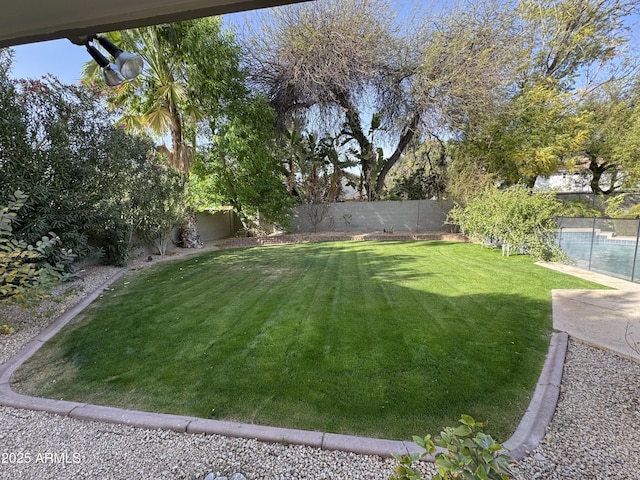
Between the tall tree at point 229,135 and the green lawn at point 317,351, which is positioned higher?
the tall tree at point 229,135

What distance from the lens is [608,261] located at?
6.38m

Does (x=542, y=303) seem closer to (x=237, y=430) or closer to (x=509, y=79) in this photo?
(x=237, y=430)

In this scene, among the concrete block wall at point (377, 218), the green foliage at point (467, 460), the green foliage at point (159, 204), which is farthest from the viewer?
the concrete block wall at point (377, 218)

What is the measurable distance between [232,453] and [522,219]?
8793mm

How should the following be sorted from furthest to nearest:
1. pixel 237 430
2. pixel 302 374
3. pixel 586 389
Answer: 1. pixel 302 374
2. pixel 586 389
3. pixel 237 430

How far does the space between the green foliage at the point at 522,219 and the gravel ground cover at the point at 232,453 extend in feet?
20.8

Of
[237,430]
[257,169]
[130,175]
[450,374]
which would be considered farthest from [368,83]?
[237,430]

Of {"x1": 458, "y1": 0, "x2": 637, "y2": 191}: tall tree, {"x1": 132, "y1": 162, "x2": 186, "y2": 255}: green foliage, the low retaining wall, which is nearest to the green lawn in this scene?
{"x1": 132, "y1": 162, "x2": 186, "y2": 255}: green foliage

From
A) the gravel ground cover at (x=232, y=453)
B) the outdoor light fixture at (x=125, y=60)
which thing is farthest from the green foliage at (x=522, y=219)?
the outdoor light fixture at (x=125, y=60)

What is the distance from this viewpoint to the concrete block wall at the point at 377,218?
574 inches

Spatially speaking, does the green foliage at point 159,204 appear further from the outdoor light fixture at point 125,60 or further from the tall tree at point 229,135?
the outdoor light fixture at point 125,60

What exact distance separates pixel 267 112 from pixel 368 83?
4998mm

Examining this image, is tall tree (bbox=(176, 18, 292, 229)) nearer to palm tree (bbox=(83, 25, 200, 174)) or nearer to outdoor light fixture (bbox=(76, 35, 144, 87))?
palm tree (bbox=(83, 25, 200, 174))

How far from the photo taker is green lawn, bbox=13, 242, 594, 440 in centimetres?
238
